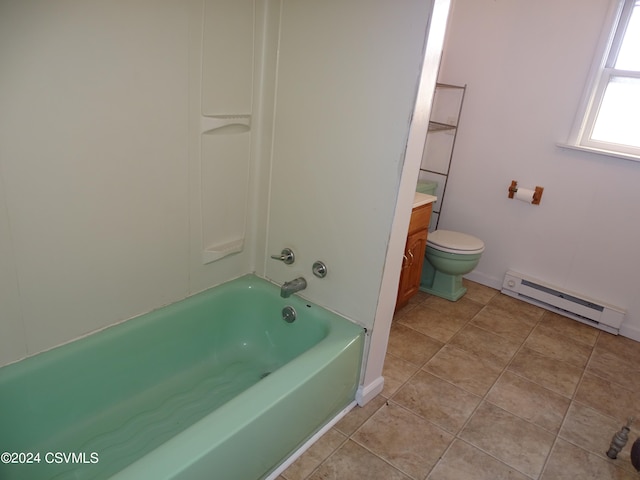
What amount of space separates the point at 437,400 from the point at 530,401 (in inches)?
18.3

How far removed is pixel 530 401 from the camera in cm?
207

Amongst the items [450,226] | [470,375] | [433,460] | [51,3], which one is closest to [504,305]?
[450,226]

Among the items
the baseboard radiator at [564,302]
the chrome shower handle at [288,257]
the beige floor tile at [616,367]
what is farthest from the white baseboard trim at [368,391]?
the baseboard radiator at [564,302]

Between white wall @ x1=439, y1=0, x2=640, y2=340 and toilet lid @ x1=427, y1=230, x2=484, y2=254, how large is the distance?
295 mm

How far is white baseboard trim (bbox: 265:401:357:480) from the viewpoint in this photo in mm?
1567

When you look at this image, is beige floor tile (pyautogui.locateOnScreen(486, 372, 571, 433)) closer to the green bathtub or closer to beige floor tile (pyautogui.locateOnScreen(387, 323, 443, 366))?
beige floor tile (pyautogui.locateOnScreen(387, 323, 443, 366))

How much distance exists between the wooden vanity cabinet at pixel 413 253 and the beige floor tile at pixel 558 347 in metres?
0.74

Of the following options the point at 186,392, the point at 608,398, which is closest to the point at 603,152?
the point at 608,398

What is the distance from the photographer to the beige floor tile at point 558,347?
8.00 feet

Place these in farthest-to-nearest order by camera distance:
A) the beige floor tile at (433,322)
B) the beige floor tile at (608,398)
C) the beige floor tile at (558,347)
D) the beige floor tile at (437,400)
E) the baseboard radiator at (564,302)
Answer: the baseboard radiator at (564,302) < the beige floor tile at (433,322) < the beige floor tile at (558,347) < the beige floor tile at (608,398) < the beige floor tile at (437,400)

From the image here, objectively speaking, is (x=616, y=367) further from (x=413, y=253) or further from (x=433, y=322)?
(x=413, y=253)

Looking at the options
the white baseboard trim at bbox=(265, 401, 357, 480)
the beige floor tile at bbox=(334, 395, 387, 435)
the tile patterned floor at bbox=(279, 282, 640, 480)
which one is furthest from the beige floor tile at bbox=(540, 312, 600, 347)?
the white baseboard trim at bbox=(265, 401, 357, 480)

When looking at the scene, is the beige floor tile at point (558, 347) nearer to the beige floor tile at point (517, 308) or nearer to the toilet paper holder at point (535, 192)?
the beige floor tile at point (517, 308)

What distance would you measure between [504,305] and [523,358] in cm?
62
